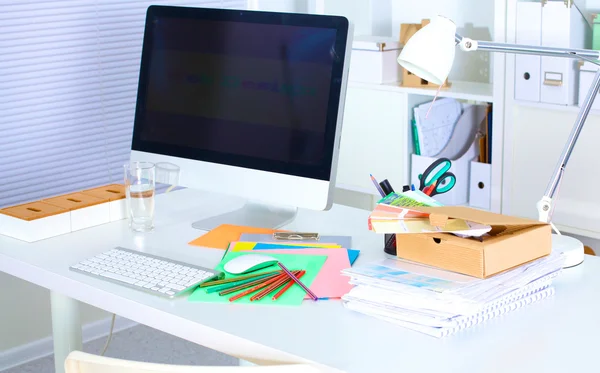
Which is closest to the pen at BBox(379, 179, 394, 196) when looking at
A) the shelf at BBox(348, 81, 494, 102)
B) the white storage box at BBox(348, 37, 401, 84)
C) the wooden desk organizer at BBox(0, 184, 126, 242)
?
the wooden desk organizer at BBox(0, 184, 126, 242)

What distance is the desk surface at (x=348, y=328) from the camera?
1.29 metres

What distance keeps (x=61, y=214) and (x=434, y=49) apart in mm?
953

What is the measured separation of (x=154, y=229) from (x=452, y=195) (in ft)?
4.95

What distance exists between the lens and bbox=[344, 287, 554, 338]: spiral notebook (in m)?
1.39

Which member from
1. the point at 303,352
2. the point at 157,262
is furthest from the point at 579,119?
the point at 157,262

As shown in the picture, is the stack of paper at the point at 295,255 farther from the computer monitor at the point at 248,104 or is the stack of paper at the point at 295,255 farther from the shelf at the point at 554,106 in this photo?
the shelf at the point at 554,106

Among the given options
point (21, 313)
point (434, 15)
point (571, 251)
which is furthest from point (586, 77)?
point (21, 313)

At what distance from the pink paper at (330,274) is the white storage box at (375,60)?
167 cm

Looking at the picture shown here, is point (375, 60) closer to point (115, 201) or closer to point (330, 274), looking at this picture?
point (115, 201)

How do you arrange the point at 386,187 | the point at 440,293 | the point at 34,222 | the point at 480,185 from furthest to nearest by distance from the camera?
the point at 480,185
the point at 34,222
the point at 386,187
the point at 440,293

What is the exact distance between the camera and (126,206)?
2.11 metres

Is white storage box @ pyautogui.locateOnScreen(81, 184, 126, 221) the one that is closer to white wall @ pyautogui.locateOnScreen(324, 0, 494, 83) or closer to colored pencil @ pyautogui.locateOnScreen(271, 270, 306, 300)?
colored pencil @ pyautogui.locateOnScreen(271, 270, 306, 300)

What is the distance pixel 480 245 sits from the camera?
58.0 inches

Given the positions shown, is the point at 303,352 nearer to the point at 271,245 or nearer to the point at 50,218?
the point at 271,245
